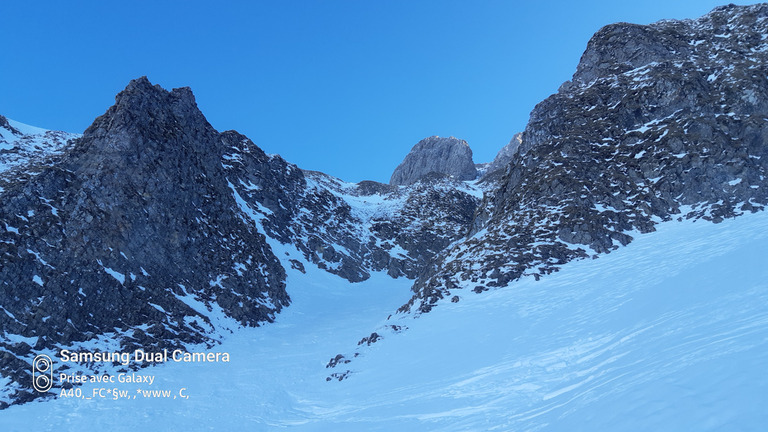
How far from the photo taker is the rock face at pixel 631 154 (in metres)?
34.7

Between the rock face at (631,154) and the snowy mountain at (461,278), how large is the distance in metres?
0.24

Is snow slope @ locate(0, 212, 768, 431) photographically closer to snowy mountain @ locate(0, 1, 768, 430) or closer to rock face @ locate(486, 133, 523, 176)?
snowy mountain @ locate(0, 1, 768, 430)

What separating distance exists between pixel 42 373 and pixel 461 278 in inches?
1132

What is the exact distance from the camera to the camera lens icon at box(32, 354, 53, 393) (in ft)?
78.3

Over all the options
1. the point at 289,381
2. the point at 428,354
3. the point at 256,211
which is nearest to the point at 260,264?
the point at 256,211

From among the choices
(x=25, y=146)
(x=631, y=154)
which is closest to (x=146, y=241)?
(x=631, y=154)

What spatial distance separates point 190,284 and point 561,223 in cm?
3464

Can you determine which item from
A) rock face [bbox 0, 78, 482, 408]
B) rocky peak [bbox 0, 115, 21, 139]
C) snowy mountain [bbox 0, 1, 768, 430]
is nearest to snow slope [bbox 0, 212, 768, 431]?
snowy mountain [bbox 0, 1, 768, 430]

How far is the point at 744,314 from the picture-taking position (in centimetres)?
1191

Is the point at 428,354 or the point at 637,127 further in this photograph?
the point at 637,127

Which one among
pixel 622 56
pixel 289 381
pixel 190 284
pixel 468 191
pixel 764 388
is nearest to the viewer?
pixel 764 388

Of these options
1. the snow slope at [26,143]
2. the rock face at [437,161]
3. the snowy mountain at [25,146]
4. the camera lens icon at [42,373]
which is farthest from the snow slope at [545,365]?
the rock face at [437,161]

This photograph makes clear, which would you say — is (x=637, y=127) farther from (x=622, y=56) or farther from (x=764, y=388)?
(x=764, y=388)

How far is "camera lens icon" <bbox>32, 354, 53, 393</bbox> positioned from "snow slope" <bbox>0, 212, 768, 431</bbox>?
187 cm
